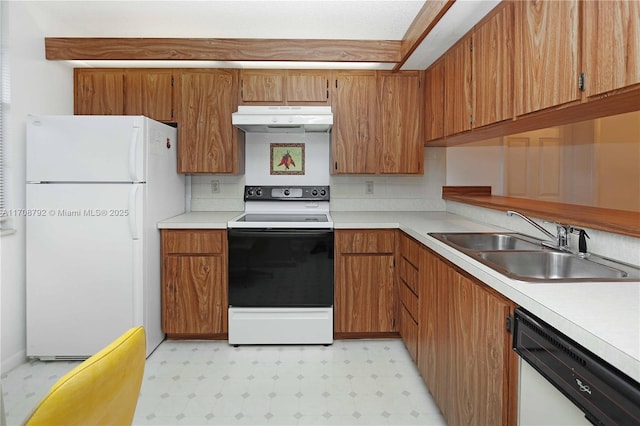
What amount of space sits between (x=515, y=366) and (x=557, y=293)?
28cm

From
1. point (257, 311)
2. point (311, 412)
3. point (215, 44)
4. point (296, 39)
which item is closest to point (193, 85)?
point (215, 44)

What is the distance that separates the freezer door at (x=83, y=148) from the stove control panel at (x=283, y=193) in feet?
3.64

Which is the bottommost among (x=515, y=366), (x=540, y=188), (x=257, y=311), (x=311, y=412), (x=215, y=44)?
(x=311, y=412)

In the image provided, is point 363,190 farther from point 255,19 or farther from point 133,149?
point 133,149

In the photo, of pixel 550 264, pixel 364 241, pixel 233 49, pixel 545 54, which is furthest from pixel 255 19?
pixel 550 264

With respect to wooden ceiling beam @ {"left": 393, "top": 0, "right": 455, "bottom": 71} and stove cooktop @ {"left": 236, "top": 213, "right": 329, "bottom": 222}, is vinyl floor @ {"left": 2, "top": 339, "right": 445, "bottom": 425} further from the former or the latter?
wooden ceiling beam @ {"left": 393, "top": 0, "right": 455, "bottom": 71}

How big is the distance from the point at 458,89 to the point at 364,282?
1.49 meters

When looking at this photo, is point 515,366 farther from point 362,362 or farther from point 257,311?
point 257,311

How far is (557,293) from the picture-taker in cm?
115

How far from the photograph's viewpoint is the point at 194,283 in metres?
2.92

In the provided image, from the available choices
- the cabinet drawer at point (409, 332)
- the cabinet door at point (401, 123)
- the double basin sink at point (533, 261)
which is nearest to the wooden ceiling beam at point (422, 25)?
the cabinet door at point (401, 123)

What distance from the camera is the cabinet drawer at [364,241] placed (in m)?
2.93

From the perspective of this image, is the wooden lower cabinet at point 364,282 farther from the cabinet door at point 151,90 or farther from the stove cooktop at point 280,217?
the cabinet door at point 151,90

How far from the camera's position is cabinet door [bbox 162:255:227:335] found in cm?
292
